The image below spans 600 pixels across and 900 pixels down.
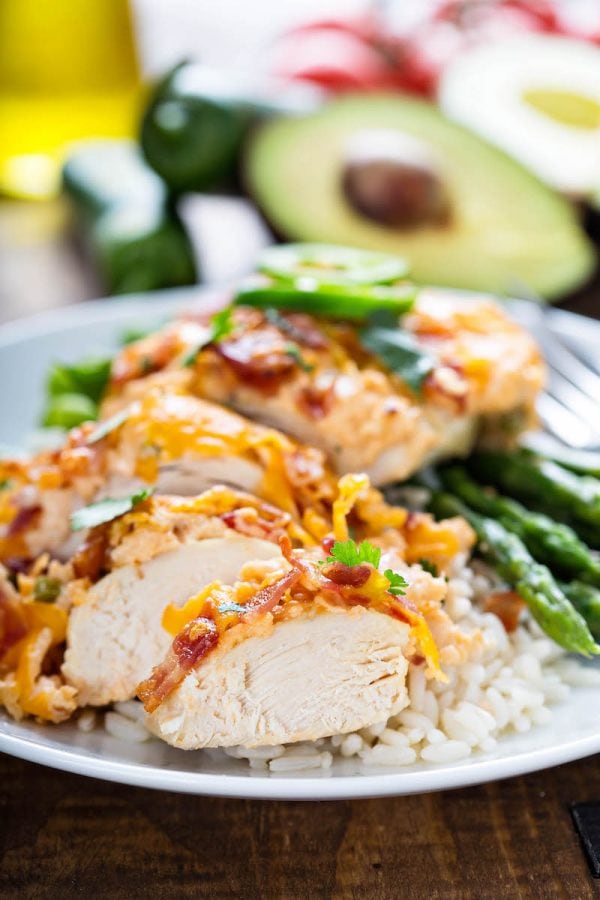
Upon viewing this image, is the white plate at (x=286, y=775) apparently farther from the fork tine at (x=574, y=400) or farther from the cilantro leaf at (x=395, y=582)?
the fork tine at (x=574, y=400)

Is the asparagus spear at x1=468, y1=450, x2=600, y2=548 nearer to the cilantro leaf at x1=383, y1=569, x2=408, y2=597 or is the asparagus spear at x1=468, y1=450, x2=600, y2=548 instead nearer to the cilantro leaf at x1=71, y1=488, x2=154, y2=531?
the cilantro leaf at x1=383, y1=569, x2=408, y2=597

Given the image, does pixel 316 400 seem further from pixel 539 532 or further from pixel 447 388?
pixel 539 532

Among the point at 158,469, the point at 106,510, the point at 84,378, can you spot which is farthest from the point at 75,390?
the point at 106,510

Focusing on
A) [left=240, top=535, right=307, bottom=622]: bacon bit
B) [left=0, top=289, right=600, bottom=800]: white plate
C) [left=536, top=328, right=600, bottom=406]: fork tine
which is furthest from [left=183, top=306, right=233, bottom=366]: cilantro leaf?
[left=536, top=328, right=600, bottom=406]: fork tine

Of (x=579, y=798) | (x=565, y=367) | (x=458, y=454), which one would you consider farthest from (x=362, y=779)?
(x=565, y=367)

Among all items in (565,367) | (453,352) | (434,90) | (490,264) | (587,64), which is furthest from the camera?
(434,90)

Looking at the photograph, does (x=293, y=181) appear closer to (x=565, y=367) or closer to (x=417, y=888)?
(x=565, y=367)
